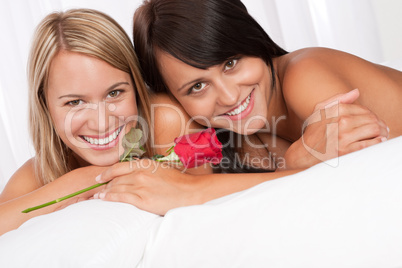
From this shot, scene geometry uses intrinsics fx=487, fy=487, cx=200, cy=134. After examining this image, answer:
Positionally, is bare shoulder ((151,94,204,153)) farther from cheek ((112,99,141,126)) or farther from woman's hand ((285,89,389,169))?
woman's hand ((285,89,389,169))

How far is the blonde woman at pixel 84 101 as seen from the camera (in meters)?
1.60

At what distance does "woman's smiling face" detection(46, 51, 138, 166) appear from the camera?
5.29ft

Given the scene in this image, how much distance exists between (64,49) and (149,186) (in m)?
0.63

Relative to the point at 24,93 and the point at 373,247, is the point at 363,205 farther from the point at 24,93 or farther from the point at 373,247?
the point at 24,93

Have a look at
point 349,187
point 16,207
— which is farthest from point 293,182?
point 16,207

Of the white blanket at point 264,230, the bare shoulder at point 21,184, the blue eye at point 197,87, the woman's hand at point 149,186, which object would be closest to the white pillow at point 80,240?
the white blanket at point 264,230

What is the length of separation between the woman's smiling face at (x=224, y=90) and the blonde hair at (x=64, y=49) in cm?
14

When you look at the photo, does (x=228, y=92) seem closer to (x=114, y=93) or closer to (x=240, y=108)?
(x=240, y=108)

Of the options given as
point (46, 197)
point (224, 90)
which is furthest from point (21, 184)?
point (224, 90)

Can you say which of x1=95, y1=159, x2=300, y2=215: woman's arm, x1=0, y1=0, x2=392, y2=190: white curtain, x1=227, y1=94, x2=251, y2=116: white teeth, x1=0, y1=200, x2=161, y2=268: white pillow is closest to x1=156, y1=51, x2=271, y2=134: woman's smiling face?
x1=227, y1=94, x2=251, y2=116: white teeth

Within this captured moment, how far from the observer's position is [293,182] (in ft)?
3.27

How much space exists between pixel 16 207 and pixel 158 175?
1.66 ft

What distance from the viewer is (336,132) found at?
137 cm

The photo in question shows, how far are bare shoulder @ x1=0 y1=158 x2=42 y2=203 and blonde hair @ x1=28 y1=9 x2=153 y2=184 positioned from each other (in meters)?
0.06
